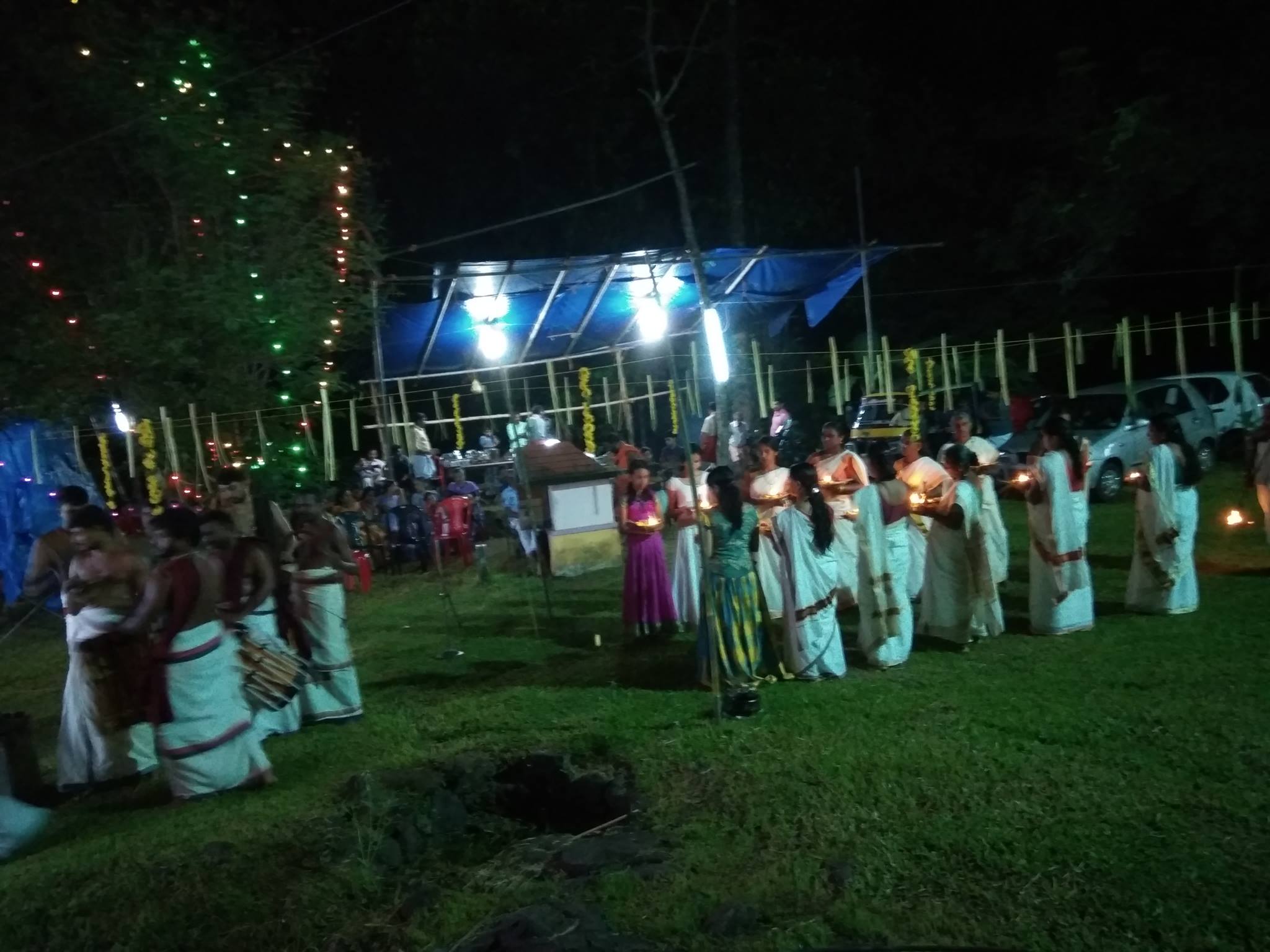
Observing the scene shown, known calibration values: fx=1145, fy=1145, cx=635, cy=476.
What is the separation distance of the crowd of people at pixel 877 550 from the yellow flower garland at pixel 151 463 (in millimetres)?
6225

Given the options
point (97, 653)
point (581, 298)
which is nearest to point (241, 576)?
point (97, 653)

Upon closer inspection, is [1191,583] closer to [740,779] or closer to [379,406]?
[740,779]

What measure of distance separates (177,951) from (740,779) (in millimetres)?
2839

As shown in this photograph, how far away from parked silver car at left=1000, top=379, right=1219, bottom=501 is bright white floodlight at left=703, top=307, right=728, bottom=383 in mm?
3938

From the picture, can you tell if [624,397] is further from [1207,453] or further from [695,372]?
[1207,453]

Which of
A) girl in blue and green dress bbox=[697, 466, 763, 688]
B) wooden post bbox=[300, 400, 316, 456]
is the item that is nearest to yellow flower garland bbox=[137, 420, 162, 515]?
wooden post bbox=[300, 400, 316, 456]

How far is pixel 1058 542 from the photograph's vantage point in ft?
28.2

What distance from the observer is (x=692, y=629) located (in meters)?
10.4

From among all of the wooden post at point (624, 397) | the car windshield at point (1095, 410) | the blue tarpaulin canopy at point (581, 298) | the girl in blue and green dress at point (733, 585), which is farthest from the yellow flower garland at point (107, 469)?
the car windshield at point (1095, 410)

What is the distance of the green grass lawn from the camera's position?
4.60 m

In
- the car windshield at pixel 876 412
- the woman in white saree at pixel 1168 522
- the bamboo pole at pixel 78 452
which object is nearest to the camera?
the woman in white saree at pixel 1168 522

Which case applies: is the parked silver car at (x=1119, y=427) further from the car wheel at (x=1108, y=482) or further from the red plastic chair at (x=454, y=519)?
the red plastic chair at (x=454, y=519)

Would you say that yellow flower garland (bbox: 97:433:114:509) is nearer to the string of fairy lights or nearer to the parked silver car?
the string of fairy lights

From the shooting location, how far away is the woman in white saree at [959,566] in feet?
28.0
